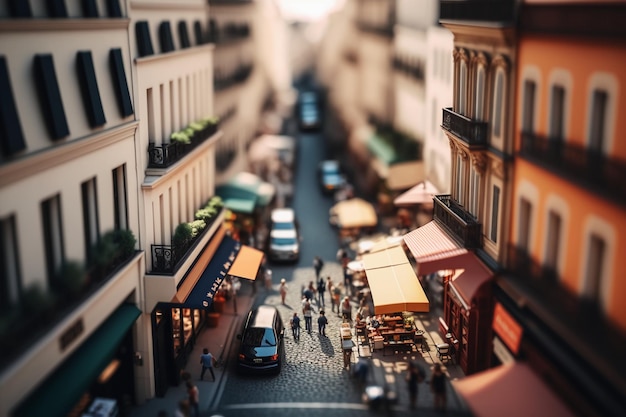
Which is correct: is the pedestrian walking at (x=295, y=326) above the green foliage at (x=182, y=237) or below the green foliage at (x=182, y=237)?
below

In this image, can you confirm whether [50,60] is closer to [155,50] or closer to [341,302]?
[155,50]

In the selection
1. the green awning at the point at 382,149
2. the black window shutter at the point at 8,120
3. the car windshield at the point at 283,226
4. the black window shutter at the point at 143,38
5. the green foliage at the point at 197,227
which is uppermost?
the black window shutter at the point at 143,38

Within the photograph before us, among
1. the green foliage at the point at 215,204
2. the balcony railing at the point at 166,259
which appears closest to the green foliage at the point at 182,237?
the balcony railing at the point at 166,259

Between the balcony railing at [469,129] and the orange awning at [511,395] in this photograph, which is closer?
the orange awning at [511,395]

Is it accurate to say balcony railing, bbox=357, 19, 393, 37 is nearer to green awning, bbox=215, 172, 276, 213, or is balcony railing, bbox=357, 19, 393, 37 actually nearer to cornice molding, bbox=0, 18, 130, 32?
green awning, bbox=215, 172, 276, 213

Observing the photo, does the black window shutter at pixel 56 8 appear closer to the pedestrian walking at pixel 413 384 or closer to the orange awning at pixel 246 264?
the orange awning at pixel 246 264

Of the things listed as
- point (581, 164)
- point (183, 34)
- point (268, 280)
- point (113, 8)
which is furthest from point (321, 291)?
point (581, 164)
